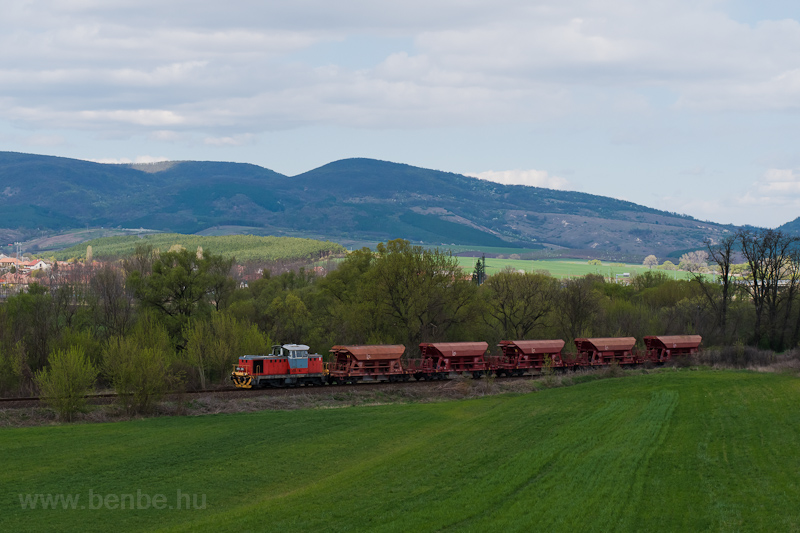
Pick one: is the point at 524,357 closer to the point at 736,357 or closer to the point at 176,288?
the point at 736,357

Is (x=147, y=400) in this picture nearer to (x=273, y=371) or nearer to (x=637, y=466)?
(x=273, y=371)

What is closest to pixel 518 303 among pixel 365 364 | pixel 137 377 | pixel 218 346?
pixel 365 364

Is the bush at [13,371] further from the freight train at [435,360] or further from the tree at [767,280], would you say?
the tree at [767,280]

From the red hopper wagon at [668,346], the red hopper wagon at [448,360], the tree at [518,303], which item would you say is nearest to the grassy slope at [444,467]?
the red hopper wagon at [448,360]

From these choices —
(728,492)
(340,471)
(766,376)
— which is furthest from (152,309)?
(728,492)

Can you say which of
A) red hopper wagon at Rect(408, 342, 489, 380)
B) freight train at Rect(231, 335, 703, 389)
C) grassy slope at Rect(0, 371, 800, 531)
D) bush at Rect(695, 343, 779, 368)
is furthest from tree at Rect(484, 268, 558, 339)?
grassy slope at Rect(0, 371, 800, 531)

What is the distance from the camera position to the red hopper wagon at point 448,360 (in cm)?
6284

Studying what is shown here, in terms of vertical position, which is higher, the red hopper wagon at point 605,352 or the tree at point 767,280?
the tree at point 767,280

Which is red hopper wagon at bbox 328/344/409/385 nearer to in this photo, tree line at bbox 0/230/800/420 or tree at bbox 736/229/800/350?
tree line at bbox 0/230/800/420

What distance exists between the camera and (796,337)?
8994cm

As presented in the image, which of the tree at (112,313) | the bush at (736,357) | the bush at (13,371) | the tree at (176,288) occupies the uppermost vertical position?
the tree at (176,288)

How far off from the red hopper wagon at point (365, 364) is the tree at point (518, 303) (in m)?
28.3

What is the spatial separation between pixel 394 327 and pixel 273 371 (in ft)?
94.9

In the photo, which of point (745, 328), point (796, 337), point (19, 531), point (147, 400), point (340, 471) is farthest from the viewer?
point (745, 328)
